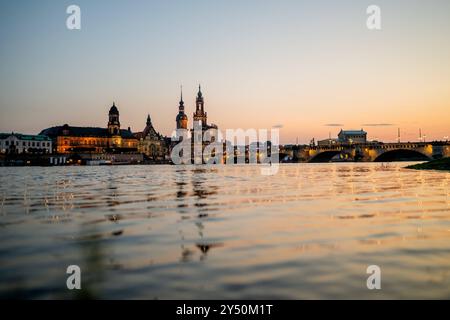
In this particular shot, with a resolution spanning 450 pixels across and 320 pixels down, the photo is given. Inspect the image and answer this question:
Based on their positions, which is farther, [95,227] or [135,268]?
[95,227]

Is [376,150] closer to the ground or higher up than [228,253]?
higher up

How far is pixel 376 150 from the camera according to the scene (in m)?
171

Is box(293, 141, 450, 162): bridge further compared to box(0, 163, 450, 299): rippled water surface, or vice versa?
box(293, 141, 450, 162): bridge

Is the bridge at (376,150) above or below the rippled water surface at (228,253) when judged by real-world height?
above

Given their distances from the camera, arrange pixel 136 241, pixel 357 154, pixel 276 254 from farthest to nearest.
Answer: pixel 357 154 < pixel 136 241 < pixel 276 254

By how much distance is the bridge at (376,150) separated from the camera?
498ft

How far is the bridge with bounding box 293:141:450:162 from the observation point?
498ft

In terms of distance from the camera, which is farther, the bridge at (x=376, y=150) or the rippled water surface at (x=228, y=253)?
the bridge at (x=376, y=150)

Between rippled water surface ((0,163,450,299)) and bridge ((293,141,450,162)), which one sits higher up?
bridge ((293,141,450,162))

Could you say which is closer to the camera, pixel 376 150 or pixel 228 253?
pixel 228 253
